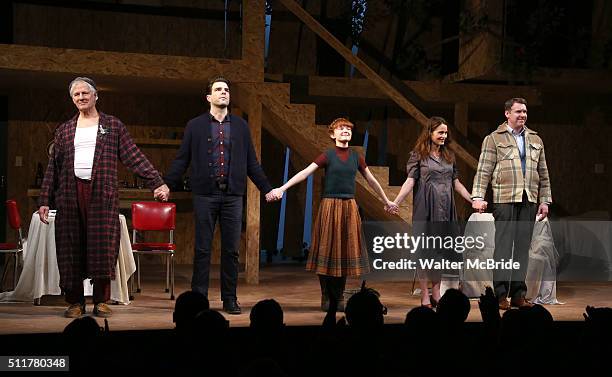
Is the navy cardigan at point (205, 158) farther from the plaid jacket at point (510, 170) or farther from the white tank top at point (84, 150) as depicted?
the plaid jacket at point (510, 170)

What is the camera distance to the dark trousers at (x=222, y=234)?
571 cm

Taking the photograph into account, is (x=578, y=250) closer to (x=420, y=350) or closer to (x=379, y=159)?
(x=379, y=159)

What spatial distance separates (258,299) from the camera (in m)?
7.11

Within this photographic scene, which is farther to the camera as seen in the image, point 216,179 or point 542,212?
point 542,212

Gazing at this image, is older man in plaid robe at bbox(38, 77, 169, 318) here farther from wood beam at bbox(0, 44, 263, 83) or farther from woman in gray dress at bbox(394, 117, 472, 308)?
wood beam at bbox(0, 44, 263, 83)

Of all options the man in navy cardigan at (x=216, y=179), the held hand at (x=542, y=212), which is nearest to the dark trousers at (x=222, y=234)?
the man in navy cardigan at (x=216, y=179)

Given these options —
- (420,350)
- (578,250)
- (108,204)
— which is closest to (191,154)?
(108,204)

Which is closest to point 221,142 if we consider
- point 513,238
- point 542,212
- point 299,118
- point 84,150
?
point 84,150

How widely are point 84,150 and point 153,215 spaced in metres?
1.98

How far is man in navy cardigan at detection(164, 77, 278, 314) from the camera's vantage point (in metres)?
5.71

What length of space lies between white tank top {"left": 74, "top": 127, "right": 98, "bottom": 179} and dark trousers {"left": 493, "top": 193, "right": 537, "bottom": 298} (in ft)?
9.28

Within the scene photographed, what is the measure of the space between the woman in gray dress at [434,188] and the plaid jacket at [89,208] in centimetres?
185

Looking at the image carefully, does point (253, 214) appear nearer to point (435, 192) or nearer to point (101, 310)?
point (435, 192)

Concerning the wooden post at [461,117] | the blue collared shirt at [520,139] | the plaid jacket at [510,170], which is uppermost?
the wooden post at [461,117]
